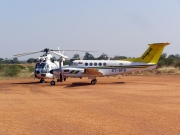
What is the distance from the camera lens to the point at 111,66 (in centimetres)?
3111

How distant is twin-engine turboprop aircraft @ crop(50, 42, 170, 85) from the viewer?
30.3 meters

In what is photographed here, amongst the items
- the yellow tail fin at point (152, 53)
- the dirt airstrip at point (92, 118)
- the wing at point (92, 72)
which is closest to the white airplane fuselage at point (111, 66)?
the yellow tail fin at point (152, 53)

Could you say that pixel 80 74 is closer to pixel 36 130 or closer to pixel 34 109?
A: pixel 34 109

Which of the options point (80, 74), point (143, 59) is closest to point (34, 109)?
point (80, 74)

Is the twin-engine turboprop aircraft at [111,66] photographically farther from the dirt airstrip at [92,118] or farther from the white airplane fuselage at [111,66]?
the dirt airstrip at [92,118]

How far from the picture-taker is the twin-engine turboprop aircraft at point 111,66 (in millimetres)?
30297

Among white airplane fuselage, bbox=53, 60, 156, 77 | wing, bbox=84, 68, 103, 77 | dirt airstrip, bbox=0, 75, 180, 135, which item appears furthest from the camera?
white airplane fuselage, bbox=53, 60, 156, 77

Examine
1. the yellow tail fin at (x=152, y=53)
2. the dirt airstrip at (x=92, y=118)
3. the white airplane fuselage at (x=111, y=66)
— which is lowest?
the dirt airstrip at (x=92, y=118)

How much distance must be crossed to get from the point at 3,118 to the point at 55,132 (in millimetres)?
3246

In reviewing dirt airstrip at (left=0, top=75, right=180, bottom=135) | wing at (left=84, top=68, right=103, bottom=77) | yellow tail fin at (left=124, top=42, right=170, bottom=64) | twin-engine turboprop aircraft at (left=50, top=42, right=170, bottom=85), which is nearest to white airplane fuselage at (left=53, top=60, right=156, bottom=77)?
twin-engine turboprop aircraft at (left=50, top=42, right=170, bottom=85)

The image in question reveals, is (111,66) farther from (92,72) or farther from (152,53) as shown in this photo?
(152,53)

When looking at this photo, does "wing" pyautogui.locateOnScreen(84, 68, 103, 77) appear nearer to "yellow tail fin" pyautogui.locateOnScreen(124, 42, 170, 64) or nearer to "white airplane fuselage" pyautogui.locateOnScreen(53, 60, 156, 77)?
"white airplane fuselage" pyautogui.locateOnScreen(53, 60, 156, 77)

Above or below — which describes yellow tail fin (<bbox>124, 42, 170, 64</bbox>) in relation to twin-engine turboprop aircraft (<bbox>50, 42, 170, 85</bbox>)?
above

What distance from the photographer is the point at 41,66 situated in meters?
32.7
